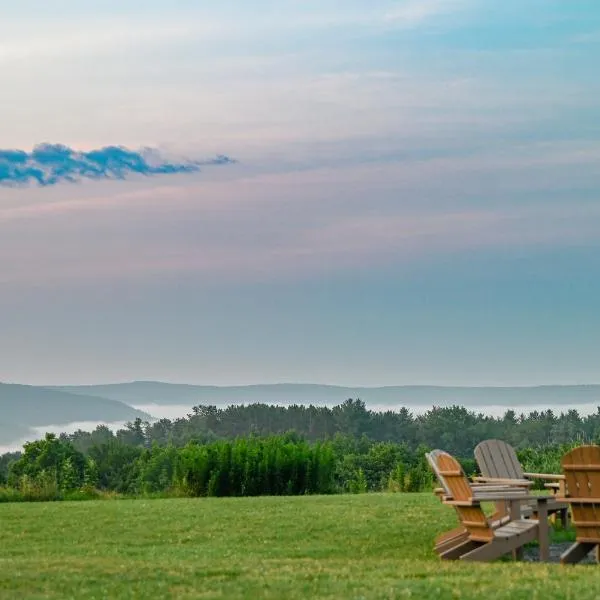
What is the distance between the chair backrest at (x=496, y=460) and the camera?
13.4 metres

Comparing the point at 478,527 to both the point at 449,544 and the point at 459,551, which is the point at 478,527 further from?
the point at 449,544

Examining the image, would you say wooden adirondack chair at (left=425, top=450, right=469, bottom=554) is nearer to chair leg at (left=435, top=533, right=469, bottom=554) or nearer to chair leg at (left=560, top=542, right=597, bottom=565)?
chair leg at (left=435, top=533, right=469, bottom=554)

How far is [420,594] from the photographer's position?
8.00 meters

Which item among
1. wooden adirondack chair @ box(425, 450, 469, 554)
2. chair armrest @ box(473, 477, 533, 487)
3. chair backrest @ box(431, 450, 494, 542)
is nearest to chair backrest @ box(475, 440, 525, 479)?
chair armrest @ box(473, 477, 533, 487)

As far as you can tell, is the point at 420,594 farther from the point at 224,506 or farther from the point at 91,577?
the point at 224,506

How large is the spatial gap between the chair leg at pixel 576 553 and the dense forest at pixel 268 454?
9.28m

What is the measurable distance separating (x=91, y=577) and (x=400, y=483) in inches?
482

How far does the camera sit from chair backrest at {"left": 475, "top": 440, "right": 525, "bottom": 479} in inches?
529

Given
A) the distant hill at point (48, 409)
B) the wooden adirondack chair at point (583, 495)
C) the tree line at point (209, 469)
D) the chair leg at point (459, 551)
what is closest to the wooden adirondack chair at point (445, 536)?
the chair leg at point (459, 551)

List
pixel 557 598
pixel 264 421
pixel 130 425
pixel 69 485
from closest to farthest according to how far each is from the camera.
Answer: pixel 557 598, pixel 69 485, pixel 130 425, pixel 264 421

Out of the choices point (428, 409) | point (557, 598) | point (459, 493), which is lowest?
point (557, 598)

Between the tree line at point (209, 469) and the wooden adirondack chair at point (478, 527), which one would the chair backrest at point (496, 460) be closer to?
the wooden adirondack chair at point (478, 527)

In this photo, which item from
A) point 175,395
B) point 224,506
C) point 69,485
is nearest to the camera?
point 224,506

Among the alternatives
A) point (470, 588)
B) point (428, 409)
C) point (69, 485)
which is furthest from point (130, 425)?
point (470, 588)
